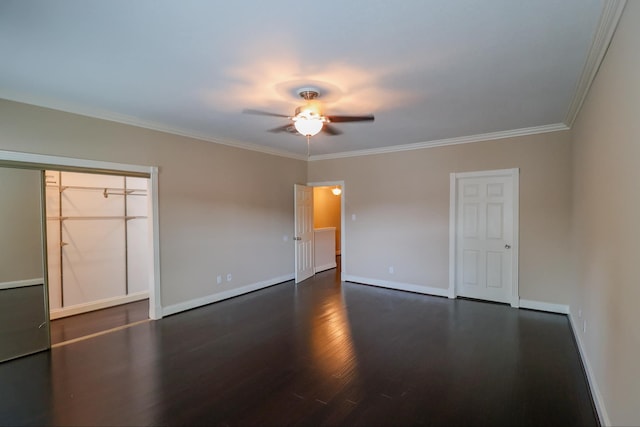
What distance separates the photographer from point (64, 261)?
14.7ft

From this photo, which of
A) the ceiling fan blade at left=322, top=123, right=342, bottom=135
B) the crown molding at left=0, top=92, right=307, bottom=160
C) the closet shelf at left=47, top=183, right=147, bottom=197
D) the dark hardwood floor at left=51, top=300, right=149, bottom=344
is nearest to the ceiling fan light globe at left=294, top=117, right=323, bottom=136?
the ceiling fan blade at left=322, top=123, right=342, bottom=135

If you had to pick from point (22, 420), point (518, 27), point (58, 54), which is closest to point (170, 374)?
point (22, 420)

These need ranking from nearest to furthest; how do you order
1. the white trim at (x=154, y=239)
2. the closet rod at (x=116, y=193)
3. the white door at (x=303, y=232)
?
1. the white trim at (x=154, y=239)
2. the closet rod at (x=116, y=193)
3. the white door at (x=303, y=232)

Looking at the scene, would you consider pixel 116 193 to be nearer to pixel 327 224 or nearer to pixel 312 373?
pixel 312 373

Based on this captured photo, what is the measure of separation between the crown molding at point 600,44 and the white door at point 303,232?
4.52 m

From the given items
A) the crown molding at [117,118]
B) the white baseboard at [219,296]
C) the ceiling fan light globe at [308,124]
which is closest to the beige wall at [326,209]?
the white baseboard at [219,296]

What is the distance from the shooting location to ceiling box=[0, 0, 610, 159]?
6.10ft

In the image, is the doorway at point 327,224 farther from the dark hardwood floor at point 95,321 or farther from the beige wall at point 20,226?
the beige wall at point 20,226

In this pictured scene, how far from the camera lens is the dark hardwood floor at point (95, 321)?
12.5 ft

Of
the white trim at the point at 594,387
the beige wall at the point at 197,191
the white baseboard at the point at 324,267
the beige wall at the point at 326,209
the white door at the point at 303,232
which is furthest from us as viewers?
the beige wall at the point at 326,209

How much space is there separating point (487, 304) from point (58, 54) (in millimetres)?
5835

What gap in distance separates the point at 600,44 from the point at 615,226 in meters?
1.26

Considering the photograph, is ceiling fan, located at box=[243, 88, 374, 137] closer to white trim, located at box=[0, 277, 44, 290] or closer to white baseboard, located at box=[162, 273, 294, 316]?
white baseboard, located at box=[162, 273, 294, 316]

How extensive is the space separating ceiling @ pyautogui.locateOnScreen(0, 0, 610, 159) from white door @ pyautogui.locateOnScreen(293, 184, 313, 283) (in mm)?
2639
